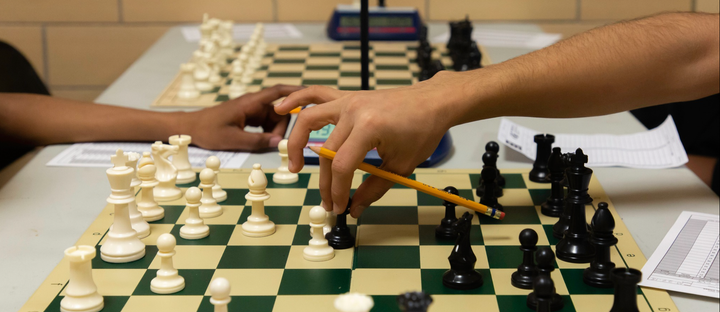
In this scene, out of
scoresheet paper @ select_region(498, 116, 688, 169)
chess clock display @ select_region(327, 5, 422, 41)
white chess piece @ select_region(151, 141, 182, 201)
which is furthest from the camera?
chess clock display @ select_region(327, 5, 422, 41)

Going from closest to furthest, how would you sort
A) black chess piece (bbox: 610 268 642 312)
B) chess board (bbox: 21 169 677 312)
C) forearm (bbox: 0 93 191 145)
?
black chess piece (bbox: 610 268 642 312)
chess board (bbox: 21 169 677 312)
forearm (bbox: 0 93 191 145)

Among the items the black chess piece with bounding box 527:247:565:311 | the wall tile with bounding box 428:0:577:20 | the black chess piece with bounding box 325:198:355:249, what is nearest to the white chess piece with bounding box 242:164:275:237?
the black chess piece with bounding box 325:198:355:249

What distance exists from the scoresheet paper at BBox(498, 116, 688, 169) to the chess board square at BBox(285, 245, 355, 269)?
0.63m

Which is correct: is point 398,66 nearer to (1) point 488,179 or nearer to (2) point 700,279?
(1) point 488,179

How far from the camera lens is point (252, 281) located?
3.17 feet

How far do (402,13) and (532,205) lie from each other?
1734 millimetres

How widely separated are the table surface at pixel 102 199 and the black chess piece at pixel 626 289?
0.15 m

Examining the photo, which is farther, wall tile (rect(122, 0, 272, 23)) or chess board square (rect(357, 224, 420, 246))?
wall tile (rect(122, 0, 272, 23))

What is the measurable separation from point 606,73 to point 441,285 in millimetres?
523

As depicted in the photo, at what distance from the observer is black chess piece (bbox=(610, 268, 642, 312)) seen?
2.58 ft

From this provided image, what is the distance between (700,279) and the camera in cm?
96

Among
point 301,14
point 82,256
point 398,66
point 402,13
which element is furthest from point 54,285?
point 301,14

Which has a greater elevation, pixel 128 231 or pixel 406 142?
pixel 406 142

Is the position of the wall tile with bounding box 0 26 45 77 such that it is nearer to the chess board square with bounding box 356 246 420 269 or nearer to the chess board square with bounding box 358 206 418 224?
the chess board square with bounding box 358 206 418 224
